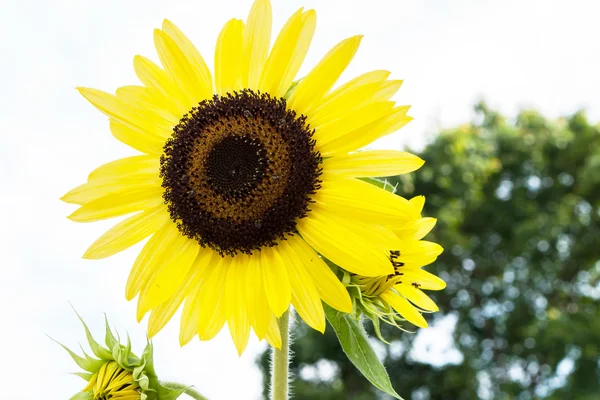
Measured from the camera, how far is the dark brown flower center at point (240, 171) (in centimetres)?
188

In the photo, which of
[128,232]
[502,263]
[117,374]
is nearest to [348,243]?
[128,232]

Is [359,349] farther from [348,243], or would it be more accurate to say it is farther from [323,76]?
[323,76]

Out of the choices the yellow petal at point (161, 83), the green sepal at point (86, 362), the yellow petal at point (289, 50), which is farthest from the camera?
the green sepal at point (86, 362)

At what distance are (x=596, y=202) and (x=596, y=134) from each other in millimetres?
1971

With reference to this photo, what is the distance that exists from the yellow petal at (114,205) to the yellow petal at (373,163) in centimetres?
54

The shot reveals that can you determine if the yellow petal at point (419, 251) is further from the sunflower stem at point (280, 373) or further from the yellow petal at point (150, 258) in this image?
the yellow petal at point (150, 258)

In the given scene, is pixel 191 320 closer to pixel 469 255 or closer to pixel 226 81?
pixel 226 81

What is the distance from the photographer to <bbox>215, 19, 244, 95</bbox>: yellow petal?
6.31 ft

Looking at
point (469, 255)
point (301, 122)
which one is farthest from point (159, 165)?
point (469, 255)

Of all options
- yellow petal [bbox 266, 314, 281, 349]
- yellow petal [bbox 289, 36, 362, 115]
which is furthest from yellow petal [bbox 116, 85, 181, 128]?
yellow petal [bbox 266, 314, 281, 349]

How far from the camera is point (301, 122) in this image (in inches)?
74.6

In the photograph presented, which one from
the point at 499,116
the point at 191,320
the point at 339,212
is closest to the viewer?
the point at 339,212

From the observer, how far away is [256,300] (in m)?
1.87

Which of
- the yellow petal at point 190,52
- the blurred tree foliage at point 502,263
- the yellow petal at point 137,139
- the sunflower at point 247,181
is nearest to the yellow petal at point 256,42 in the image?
the sunflower at point 247,181
